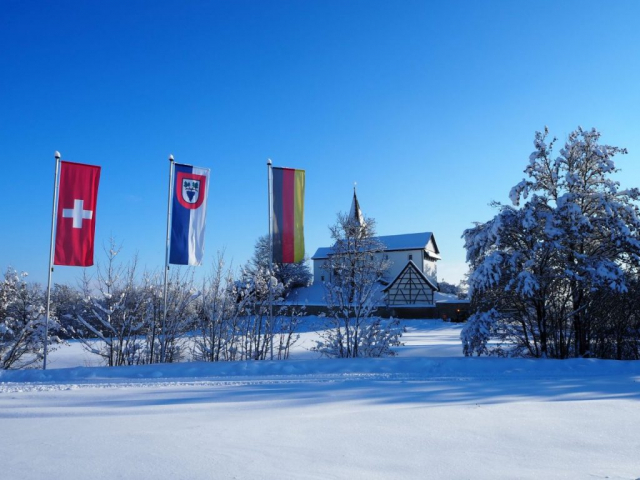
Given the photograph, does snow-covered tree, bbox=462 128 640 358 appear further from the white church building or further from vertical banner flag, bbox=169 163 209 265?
the white church building

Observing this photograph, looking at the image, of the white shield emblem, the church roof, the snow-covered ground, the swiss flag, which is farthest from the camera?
the church roof

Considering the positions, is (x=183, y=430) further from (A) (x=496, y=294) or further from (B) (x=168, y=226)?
(A) (x=496, y=294)

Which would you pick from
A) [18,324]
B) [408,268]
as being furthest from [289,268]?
[18,324]

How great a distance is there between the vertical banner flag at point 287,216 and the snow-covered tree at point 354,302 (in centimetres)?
205

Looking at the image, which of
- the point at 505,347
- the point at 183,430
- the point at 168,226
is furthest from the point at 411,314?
the point at 183,430

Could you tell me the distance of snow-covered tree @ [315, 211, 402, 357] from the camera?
12.5 metres

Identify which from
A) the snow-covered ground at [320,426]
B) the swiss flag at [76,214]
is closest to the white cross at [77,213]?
the swiss flag at [76,214]

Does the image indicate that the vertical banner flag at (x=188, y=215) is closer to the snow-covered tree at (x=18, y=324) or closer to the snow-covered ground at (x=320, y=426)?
the snow-covered ground at (x=320, y=426)

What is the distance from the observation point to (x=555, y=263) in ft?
36.1

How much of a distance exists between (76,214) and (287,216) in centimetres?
503

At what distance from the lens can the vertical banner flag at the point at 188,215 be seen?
10.8 metres

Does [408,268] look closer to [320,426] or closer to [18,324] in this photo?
[18,324]

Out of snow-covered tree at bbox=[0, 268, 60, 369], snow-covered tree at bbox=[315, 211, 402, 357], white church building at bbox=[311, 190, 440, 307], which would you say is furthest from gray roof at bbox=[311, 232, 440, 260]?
snow-covered tree at bbox=[0, 268, 60, 369]

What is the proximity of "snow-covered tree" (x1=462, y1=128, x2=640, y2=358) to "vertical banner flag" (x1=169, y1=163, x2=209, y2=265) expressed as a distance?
7152 mm
